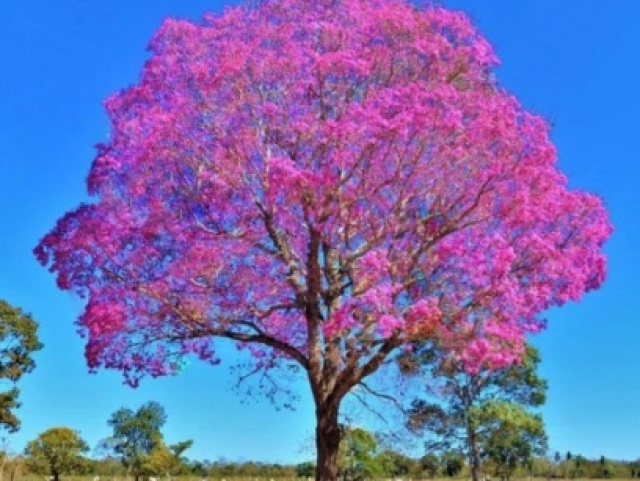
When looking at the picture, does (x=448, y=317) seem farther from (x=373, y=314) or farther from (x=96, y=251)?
(x=96, y=251)

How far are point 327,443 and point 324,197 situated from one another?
15.7 feet

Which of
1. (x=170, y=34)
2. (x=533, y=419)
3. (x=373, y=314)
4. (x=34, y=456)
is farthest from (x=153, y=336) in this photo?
(x=34, y=456)

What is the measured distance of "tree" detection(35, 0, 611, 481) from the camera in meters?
15.7

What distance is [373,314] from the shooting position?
580 inches

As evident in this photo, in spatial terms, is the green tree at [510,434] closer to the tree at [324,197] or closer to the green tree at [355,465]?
the green tree at [355,465]

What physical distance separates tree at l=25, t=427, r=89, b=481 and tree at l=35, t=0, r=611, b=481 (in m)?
38.7

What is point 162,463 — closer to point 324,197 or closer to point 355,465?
point 355,465

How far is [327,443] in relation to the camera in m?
16.9

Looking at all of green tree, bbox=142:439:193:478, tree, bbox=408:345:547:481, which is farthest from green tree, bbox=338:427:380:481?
green tree, bbox=142:439:193:478

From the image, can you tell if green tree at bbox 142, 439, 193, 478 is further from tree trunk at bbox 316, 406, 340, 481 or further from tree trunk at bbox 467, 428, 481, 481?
tree trunk at bbox 316, 406, 340, 481

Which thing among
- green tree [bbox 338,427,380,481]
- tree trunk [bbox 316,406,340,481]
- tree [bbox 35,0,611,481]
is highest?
tree [bbox 35,0,611,481]

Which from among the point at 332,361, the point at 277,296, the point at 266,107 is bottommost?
the point at 332,361

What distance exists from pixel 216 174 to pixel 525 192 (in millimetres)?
5659

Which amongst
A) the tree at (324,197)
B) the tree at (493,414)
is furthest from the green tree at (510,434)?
the tree at (324,197)
